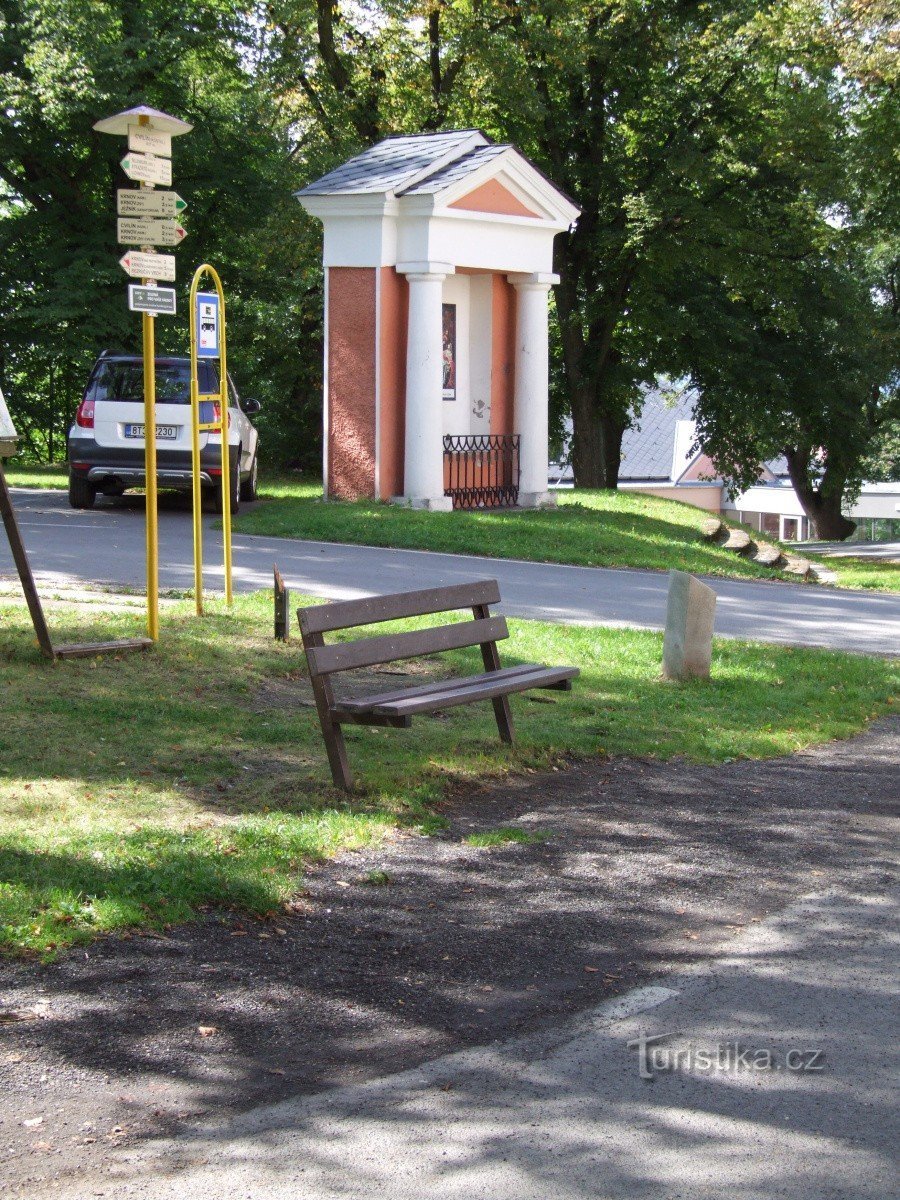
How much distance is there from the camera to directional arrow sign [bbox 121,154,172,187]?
9.57 m

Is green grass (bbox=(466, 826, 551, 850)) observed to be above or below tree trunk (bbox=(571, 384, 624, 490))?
below

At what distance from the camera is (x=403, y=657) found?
7523mm

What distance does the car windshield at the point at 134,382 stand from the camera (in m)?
18.9

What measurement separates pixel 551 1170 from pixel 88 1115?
1188 mm

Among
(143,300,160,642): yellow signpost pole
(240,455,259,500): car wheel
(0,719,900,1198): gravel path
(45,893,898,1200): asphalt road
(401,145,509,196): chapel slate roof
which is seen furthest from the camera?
(240,455,259,500): car wheel

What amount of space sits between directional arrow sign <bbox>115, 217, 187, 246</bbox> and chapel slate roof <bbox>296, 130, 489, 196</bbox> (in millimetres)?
11173

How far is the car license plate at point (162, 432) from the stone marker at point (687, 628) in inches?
388

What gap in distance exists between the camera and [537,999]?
4.90 meters

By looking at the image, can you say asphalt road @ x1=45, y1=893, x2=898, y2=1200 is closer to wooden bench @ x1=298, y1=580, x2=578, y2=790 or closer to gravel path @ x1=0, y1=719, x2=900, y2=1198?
gravel path @ x1=0, y1=719, x2=900, y2=1198

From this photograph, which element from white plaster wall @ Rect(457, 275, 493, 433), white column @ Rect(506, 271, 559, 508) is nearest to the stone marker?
white column @ Rect(506, 271, 559, 508)

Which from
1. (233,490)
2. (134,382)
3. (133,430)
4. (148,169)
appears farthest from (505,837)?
(233,490)

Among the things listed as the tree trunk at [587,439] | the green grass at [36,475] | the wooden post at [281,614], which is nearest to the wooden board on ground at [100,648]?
the wooden post at [281,614]

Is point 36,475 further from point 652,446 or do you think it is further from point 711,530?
point 652,446

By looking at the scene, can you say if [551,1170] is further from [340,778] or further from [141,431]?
[141,431]
